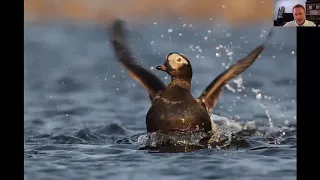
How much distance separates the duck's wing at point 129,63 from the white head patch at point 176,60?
0.44ft

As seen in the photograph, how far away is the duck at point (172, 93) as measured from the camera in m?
3.65

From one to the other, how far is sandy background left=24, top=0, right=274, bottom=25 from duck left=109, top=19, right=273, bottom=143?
14cm

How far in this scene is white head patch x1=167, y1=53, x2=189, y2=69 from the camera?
3660 millimetres

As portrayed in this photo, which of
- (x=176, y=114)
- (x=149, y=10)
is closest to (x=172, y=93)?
(x=176, y=114)

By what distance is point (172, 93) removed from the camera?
12.1 feet
